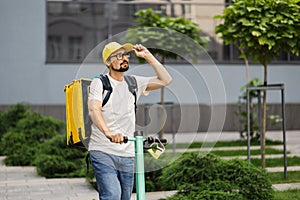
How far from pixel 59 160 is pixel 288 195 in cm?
393

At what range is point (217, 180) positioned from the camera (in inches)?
257

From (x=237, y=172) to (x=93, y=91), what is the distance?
3.01 meters

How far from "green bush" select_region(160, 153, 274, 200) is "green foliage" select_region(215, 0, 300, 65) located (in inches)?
78.1

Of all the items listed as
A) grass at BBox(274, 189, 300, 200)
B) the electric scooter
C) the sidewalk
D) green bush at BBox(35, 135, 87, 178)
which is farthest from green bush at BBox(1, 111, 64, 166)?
the electric scooter

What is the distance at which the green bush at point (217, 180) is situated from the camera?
20.7 feet

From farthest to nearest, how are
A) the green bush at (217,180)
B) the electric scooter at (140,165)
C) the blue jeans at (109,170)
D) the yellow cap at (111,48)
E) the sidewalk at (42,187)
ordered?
the sidewalk at (42,187) → the green bush at (217,180) → the blue jeans at (109,170) → the yellow cap at (111,48) → the electric scooter at (140,165)

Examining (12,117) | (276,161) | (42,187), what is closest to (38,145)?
(12,117)

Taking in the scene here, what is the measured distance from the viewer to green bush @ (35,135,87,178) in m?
9.32

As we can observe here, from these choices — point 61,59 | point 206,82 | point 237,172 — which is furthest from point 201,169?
point 61,59

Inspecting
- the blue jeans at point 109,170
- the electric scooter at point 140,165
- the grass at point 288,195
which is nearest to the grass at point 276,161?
the grass at point 288,195

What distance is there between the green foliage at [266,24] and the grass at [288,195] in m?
1.93

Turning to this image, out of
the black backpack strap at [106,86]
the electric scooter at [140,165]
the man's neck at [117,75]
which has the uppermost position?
the man's neck at [117,75]

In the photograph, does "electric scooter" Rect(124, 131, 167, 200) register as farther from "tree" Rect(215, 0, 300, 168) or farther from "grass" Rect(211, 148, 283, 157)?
"grass" Rect(211, 148, 283, 157)

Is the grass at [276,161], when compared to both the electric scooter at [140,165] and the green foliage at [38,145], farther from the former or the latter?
the electric scooter at [140,165]
